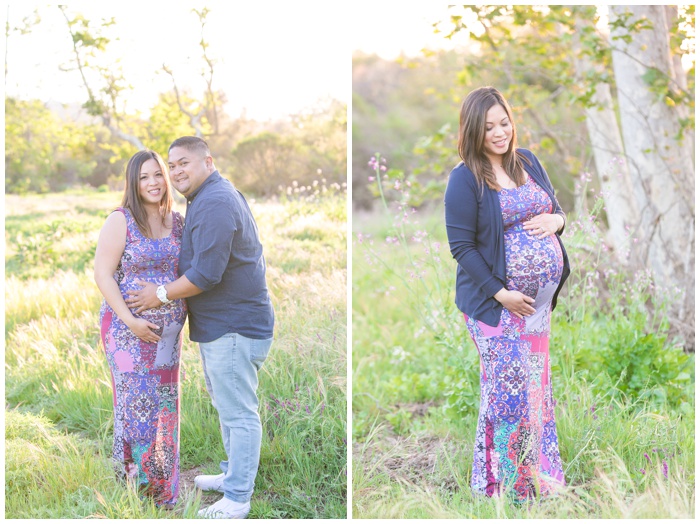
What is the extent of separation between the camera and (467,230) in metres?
3.05

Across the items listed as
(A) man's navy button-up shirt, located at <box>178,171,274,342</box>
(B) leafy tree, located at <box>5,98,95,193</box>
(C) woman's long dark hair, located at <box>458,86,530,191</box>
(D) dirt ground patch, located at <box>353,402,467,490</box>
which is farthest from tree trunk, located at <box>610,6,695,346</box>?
(B) leafy tree, located at <box>5,98,95,193</box>

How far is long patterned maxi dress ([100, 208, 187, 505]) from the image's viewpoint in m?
3.15

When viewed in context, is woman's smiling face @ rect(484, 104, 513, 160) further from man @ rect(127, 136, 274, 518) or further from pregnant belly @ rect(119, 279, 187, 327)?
pregnant belly @ rect(119, 279, 187, 327)

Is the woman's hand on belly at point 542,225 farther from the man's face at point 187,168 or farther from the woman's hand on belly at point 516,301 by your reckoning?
the man's face at point 187,168

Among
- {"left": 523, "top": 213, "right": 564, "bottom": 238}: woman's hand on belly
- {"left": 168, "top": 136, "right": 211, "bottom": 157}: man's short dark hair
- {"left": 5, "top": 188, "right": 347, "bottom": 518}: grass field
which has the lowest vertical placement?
{"left": 5, "top": 188, "right": 347, "bottom": 518}: grass field

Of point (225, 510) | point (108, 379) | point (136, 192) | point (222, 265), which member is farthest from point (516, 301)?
point (108, 379)

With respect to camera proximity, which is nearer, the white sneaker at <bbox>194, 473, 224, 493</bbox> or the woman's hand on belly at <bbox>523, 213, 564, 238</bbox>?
the woman's hand on belly at <bbox>523, 213, 564, 238</bbox>

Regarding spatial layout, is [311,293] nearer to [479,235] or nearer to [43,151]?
[479,235]

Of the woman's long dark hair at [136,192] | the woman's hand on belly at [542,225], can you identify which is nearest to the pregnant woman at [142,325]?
the woman's long dark hair at [136,192]

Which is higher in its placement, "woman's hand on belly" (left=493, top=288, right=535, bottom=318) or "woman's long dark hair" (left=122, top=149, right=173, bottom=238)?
"woman's long dark hair" (left=122, top=149, right=173, bottom=238)

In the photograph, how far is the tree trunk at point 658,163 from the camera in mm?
5004

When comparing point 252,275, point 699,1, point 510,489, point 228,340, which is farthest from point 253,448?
point 699,1

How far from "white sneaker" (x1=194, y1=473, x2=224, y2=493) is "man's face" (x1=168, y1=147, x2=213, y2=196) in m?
1.49

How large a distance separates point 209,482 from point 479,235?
1.87 metres
